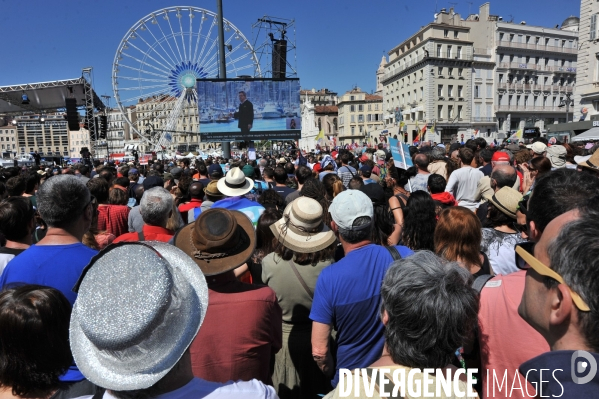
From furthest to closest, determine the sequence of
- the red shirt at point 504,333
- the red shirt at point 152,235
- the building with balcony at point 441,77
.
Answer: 1. the building with balcony at point 441,77
2. the red shirt at point 152,235
3. the red shirt at point 504,333

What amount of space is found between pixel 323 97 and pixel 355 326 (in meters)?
107

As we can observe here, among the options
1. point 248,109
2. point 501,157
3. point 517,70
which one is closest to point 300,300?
point 501,157

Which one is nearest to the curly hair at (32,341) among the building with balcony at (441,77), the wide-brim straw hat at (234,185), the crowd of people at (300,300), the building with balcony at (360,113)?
the crowd of people at (300,300)

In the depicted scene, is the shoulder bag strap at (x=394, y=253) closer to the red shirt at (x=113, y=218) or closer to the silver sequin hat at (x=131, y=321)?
the silver sequin hat at (x=131, y=321)

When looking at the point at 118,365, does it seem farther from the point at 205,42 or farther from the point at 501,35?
the point at 501,35

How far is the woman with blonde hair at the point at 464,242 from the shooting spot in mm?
2523

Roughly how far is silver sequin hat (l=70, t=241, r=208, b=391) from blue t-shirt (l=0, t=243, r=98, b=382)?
1.24m

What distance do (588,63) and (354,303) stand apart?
31055mm

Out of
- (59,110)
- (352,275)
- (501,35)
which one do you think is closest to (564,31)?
(501,35)

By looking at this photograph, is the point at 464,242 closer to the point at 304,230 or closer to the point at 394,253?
the point at 394,253

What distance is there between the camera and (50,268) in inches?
84.4

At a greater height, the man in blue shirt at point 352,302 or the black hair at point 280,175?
the black hair at point 280,175

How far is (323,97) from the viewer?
343ft

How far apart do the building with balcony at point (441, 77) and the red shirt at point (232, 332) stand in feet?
170
